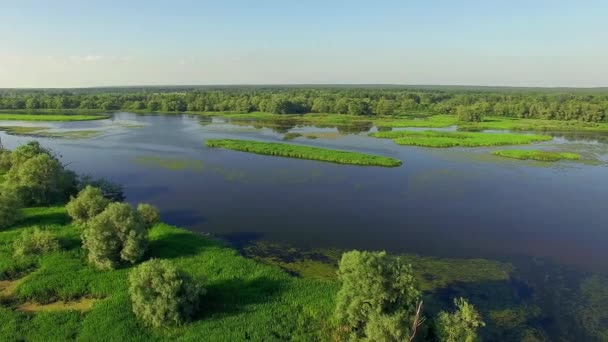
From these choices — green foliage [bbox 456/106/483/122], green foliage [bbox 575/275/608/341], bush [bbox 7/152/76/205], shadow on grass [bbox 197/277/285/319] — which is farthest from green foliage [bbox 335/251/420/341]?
green foliage [bbox 456/106/483/122]

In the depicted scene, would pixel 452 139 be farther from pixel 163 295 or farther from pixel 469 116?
pixel 163 295

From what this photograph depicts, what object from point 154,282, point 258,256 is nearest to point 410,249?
point 258,256

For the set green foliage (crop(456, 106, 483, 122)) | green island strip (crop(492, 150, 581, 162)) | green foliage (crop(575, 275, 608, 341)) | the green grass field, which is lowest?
green foliage (crop(575, 275, 608, 341))

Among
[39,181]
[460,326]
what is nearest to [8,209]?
[39,181]

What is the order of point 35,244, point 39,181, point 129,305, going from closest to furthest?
point 129,305 < point 35,244 < point 39,181

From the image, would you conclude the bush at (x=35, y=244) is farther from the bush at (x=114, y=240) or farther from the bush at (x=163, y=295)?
the bush at (x=163, y=295)

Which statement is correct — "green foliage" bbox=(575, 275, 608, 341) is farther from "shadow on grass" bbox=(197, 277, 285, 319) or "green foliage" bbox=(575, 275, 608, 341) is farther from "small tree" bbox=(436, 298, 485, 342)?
"shadow on grass" bbox=(197, 277, 285, 319)
